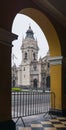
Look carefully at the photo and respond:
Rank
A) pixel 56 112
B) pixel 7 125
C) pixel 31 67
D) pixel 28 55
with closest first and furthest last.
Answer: pixel 7 125, pixel 56 112, pixel 28 55, pixel 31 67

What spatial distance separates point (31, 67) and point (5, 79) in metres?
48.8

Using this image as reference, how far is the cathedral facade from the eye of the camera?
50.7m

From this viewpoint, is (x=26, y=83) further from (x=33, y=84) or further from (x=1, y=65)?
(x=1, y=65)

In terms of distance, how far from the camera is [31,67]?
53.3m

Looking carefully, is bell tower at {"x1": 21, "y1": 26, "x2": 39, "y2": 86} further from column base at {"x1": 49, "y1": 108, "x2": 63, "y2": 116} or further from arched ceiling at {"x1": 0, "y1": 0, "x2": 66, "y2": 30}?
arched ceiling at {"x1": 0, "y1": 0, "x2": 66, "y2": 30}

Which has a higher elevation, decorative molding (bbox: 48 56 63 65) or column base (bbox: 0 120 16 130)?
decorative molding (bbox: 48 56 63 65)

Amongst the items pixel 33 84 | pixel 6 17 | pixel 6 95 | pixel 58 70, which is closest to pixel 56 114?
pixel 58 70

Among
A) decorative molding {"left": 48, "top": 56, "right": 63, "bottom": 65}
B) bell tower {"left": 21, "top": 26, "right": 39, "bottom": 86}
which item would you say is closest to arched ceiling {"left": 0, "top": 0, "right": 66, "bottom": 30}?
decorative molding {"left": 48, "top": 56, "right": 63, "bottom": 65}

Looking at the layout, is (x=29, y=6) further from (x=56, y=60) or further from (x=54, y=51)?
(x=56, y=60)

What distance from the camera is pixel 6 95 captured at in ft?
14.8

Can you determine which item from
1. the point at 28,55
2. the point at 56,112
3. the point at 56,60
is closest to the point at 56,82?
the point at 56,60

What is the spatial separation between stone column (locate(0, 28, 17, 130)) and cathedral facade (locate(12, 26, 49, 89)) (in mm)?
44945

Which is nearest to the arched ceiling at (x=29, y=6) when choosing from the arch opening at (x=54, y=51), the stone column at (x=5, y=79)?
the stone column at (x=5, y=79)

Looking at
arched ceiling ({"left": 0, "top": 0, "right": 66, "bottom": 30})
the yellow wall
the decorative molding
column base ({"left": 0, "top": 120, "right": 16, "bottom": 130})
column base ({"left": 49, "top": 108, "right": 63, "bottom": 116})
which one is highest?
arched ceiling ({"left": 0, "top": 0, "right": 66, "bottom": 30})
